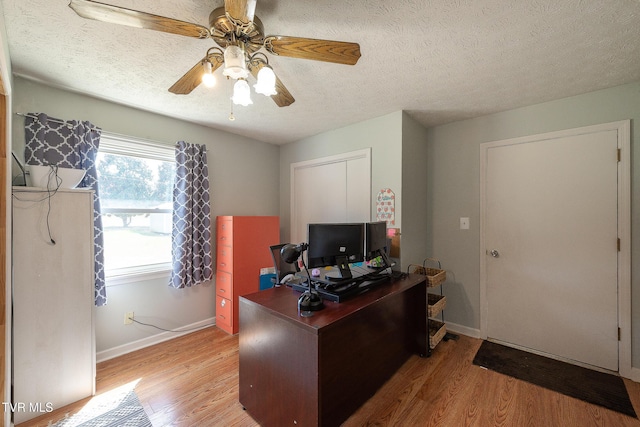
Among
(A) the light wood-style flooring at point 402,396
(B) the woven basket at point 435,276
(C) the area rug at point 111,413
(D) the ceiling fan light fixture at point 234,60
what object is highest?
(D) the ceiling fan light fixture at point 234,60

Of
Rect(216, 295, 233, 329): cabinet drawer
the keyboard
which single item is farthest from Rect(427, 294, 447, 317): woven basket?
Rect(216, 295, 233, 329): cabinet drawer

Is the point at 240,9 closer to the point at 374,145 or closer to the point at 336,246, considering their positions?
the point at 336,246

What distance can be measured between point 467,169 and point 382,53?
5.71 feet

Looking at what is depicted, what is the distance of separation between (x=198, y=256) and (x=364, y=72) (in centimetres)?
248

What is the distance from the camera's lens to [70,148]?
2092 millimetres

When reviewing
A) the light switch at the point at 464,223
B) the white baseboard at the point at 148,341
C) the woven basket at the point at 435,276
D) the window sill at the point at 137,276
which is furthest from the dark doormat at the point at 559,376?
the window sill at the point at 137,276

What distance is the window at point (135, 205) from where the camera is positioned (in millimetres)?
2404

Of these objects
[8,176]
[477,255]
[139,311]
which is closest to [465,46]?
[477,255]

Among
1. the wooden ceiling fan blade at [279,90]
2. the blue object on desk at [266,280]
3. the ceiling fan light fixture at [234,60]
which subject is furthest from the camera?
the blue object on desk at [266,280]

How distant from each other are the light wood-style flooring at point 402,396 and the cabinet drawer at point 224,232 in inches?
44.9

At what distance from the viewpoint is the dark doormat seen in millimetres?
1800

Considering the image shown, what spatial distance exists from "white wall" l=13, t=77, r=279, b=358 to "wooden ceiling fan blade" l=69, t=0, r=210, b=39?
1.61m

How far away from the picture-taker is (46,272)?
171cm

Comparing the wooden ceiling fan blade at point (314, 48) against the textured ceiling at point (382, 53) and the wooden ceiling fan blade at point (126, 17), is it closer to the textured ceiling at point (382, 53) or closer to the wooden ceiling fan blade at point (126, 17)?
the textured ceiling at point (382, 53)
